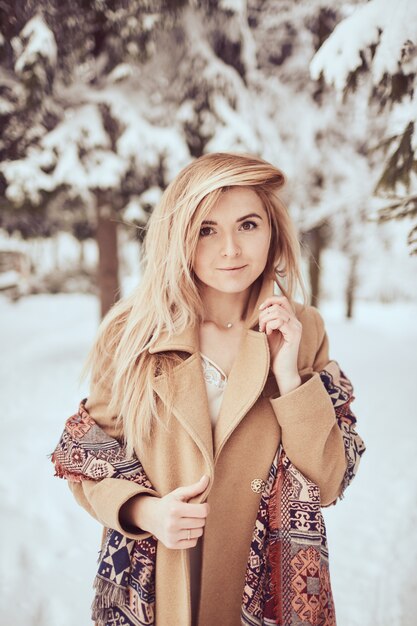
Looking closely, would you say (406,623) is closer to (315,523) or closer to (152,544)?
(315,523)

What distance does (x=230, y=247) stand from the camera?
1.56 m

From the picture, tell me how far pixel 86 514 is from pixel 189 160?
15.2ft

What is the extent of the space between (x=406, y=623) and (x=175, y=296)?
7.75ft

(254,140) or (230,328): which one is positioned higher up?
(254,140)

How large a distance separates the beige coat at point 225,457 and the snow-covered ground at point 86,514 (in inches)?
58.0

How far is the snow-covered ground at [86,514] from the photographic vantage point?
2.71 metres

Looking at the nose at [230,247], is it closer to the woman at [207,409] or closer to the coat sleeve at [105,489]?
the woman at [207,409]

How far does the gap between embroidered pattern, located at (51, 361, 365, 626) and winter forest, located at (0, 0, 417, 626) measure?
0.28 m

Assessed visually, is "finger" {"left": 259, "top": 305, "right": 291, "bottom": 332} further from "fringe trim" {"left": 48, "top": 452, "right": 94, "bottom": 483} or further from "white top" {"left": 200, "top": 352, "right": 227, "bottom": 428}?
"fringe trim" {"left": 48, "top": 452, "right": 94, "bottom": 483}

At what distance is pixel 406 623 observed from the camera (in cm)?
250

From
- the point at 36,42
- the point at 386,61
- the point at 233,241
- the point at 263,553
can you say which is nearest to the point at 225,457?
the point at 263,553

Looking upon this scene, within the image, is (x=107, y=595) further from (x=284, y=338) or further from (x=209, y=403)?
(x=284, y=338)

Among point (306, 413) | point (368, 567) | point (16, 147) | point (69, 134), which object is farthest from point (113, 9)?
point (368, 567)

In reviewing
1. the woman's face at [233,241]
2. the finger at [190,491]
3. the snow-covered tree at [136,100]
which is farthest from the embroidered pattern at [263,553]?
the snow-covered tree at [136,100]
